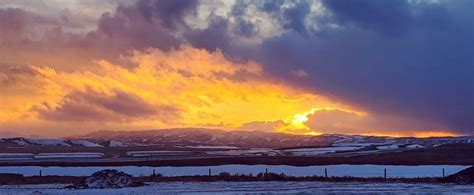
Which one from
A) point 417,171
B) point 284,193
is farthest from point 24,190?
point 417,171

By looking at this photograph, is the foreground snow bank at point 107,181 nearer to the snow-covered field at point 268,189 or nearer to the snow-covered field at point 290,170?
the snow-covered field at point 268,189

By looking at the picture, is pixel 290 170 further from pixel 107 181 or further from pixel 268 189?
pixel 107 181

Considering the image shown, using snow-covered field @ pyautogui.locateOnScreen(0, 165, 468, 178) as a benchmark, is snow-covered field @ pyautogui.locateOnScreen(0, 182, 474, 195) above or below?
below

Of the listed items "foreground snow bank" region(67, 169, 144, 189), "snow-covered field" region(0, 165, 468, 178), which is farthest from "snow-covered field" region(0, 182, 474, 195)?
"snow-covered field" region(0, 165, 468, 178)

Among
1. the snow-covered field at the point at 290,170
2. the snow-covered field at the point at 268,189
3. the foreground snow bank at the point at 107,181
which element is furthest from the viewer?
the snow-covered field at the point at 290,170

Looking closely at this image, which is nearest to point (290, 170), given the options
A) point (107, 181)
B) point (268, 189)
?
point (268, 189)

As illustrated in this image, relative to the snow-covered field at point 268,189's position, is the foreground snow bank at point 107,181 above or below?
above

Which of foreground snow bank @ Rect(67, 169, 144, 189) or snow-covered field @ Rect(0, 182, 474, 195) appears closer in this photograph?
snow-covered field @ Rect(0, 182, 474, 195)

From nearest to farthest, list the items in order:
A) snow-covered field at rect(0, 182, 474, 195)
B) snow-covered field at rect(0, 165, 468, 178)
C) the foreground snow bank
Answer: snow-covered field at rect(0, 182, 474, 195) < the foreground snow bank < snow-covered field at rect(0, 165, 468, 178)

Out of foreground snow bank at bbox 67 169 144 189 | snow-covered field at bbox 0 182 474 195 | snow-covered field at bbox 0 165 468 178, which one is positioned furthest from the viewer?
snow-covered field at bbox 0 165 468 178

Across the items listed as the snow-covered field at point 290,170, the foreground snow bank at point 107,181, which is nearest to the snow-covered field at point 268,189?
the foreground snow bank at point 107,181

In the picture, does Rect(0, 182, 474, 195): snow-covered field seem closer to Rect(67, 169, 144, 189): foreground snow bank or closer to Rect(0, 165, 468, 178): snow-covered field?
Rect(67, 169, 144, 189): foreground snow bank

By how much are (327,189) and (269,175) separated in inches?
470

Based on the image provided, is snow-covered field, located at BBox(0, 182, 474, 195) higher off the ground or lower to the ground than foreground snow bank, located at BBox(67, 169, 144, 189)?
lower
